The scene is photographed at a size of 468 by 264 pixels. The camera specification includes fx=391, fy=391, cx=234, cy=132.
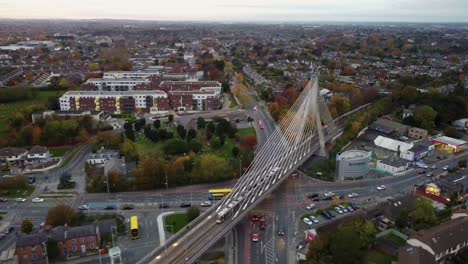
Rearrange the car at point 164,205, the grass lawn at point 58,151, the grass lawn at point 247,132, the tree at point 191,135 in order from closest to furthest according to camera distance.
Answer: the car at point 164,205 → the grass lawn at point 58,151 → the tree at point 191,135 → the grass lawn at point 247,132

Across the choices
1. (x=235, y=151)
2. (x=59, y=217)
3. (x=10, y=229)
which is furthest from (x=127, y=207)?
(x=235, y=151)

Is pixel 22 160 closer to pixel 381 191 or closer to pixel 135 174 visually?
pixel 135 174

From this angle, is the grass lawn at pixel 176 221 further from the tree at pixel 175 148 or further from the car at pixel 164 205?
the tree at pixel 175 148

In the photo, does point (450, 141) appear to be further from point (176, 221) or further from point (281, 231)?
point (176, 221)

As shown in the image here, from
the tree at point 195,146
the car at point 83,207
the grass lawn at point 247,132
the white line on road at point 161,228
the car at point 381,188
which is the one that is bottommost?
the white line on road at point 161,228

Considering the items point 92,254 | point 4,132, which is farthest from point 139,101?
point 92,254

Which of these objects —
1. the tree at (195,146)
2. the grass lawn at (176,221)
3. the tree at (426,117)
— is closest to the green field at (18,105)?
the tree at (195,146)

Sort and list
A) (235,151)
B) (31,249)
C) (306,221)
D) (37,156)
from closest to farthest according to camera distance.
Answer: (31,249) < (306,221) < (37,156) < (235,151)
